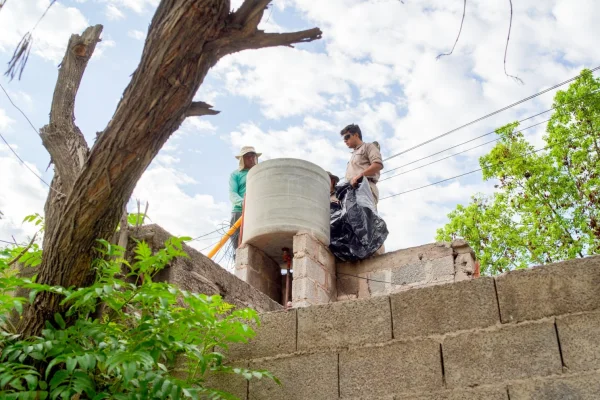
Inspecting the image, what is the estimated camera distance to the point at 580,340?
98.5 inches

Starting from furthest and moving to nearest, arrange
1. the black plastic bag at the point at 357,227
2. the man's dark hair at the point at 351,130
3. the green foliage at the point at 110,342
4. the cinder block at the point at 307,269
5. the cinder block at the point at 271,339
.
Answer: the man's dark hair at the point at 351,130 → the black plastic bag at the point at 357,227 → the cinder block at the point at 307,269 → the cinder block at the point at 271,339 → the green foliage at the point at 110,342

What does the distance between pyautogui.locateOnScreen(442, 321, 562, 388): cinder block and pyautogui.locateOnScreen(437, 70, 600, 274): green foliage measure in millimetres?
12974

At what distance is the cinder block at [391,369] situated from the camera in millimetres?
2732

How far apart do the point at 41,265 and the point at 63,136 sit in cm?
102

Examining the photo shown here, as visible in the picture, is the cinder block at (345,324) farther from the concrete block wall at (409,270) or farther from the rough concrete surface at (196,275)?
the concrete block wall at (409,270)

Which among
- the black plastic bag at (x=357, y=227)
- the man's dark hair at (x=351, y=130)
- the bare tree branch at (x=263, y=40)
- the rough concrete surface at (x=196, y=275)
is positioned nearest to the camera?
the bare tree branch at (x=263, y=40)

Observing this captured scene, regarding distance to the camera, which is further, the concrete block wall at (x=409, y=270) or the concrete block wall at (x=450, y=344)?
the concrete block wall at (x=409, y=270)

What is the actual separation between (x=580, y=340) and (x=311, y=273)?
363cm

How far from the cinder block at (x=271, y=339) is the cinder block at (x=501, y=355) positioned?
77cm

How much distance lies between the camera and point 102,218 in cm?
294

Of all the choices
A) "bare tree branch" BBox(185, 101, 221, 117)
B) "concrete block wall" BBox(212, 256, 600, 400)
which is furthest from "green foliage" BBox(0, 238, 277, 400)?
"bare tree branch" BBox(185, 101, 221, 117)

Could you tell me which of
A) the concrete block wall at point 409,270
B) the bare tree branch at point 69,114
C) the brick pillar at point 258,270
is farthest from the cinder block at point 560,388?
the brick pillar at point 258,270

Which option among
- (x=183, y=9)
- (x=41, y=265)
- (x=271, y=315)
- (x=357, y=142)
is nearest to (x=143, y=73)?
(x=183, y=9)

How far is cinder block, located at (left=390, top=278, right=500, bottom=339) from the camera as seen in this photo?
2762 mm
